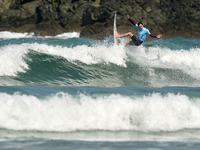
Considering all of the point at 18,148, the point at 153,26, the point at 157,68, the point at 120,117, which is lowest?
the point at 18,148

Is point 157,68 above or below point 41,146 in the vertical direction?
above

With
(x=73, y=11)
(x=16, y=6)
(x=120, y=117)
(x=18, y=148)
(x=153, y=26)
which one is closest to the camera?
(x=18, y=148)

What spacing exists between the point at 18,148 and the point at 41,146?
36cm

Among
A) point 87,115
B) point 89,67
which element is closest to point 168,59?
point 89,67

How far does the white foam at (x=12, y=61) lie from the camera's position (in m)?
10.3

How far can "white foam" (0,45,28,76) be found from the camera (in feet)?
33.7

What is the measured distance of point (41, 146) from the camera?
5254 millimetres

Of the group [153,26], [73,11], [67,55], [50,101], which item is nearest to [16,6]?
[73,11]

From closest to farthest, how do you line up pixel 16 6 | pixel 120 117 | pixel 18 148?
pixel 18 148 < pixel 120 117 < pixel 16 6

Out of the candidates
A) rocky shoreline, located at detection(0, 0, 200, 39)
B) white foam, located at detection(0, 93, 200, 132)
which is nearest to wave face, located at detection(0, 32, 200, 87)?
white foam, located at detection(0, 93, 200, 132)

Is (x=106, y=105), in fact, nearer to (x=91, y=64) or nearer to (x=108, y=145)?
(x=108, y=145)

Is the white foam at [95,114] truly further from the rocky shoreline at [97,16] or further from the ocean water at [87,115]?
the rocky shoreline at [97,16]

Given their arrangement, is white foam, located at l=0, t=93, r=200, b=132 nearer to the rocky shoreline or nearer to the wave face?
the wave face

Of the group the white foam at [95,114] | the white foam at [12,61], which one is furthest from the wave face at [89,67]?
the white foam at [95,114]
